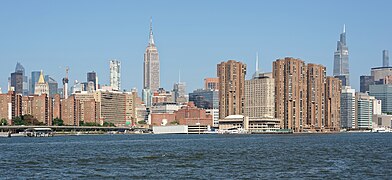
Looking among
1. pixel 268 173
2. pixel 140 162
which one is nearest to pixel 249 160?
pixel 140 162

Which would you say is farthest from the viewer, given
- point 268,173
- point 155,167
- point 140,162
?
point 140,162

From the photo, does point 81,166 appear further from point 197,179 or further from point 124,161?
point 197,179

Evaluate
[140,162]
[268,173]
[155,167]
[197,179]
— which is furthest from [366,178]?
[140,162]

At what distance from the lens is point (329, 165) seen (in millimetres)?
76438

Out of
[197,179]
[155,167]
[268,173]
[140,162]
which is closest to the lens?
[197,179]

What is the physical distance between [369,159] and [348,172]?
19.6 meters

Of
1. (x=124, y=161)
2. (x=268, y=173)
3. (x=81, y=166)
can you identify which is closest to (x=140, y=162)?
(x=124, y=161)

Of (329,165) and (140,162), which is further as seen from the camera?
(140,162)

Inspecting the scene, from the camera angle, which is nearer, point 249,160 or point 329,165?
point 329,165

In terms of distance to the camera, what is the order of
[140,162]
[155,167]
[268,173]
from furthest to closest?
[140,162]
[155,167]
[268,173]

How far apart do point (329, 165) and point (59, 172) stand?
1074 inches

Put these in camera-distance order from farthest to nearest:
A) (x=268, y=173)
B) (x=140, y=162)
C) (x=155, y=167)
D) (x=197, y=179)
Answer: (x=140, y=162)
(x=155, y=167)
(x=268, y=173)
(x=197, y=179)

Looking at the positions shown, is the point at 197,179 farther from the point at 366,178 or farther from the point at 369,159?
the point at 369,159

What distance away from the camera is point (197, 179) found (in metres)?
63.8
